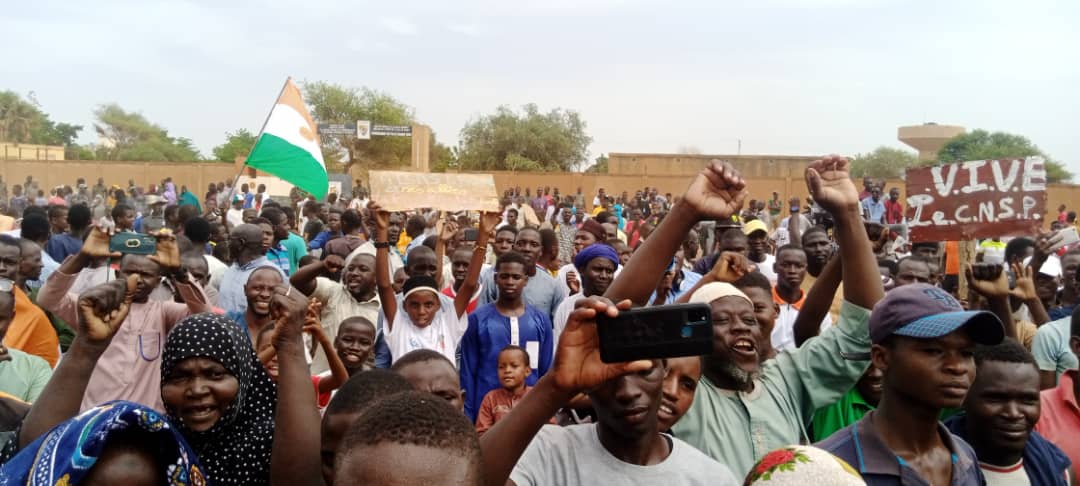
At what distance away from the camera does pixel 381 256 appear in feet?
18.6

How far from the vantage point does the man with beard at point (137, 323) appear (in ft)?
12.9

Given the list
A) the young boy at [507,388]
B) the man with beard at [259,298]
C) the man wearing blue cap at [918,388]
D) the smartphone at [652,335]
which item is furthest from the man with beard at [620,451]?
the man with beard at [259,298]

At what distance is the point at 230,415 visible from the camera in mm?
2725

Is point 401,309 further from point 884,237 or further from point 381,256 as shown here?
point 884,237

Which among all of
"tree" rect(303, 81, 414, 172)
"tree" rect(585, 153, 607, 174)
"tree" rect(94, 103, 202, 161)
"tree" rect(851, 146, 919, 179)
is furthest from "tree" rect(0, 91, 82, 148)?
"tree" rect(851, 146, 919, 179)

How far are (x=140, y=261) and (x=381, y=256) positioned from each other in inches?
57.9

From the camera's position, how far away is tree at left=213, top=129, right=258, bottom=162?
2061 inches

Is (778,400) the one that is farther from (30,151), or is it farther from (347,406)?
(30,151)

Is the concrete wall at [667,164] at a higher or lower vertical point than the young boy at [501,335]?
higher

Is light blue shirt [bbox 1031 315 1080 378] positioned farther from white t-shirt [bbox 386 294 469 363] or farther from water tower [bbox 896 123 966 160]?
water tower [bbox 896 123 966 160]

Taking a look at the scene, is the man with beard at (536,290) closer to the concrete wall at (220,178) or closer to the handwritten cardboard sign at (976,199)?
the handwritten cardboard sign at (976,199)

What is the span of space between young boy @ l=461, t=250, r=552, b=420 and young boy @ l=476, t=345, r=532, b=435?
52 cm

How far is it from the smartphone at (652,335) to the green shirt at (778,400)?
120 centimetres

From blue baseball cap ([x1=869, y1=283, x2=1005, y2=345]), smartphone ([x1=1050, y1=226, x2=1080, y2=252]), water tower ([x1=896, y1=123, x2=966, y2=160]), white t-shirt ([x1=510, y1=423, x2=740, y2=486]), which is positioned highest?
water tower ([x1=896, y1=123, x2=966, y2=160])
